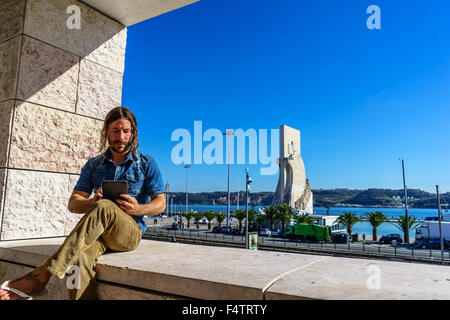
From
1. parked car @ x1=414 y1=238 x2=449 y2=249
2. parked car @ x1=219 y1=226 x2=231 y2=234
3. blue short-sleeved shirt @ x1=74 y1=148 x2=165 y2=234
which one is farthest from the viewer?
parked car @ x1=219 y1=226 x2=231 y2=234

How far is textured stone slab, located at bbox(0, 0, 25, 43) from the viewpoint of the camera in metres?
3.46

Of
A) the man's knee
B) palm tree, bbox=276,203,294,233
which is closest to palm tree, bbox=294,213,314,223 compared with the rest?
palm tree, bbox=276,203,294,233

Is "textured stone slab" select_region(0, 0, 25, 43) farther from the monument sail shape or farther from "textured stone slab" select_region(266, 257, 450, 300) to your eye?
the monument sail shape

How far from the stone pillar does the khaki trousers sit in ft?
5.19

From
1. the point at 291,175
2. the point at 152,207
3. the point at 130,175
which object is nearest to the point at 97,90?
the point at 130,175

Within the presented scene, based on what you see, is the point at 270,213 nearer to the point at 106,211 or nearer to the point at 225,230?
the point at 225,230

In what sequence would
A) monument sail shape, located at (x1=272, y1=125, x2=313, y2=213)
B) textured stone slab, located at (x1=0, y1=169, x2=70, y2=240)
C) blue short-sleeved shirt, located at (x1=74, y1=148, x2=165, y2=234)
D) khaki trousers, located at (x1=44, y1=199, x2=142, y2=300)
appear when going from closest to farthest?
khaki trousers, located at (x1=44, y1=199, x2=142, y2=300), blue short-sleeved shirt, located at (x1=74, y1=148, x2=165, y2=234), textured stone slab, located at (x1=0, y1=169, x2=70, y2=240), monument sail shape, located at (x1=272, y1=125, x2=313, y2=213)

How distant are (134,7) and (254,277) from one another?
12.3 feet

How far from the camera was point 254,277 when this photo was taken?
171 centimetres

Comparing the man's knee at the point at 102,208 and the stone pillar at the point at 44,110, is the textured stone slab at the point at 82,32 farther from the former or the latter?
the man's knee at the point at 102,208

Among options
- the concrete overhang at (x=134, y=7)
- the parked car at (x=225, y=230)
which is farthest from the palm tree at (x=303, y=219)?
the concrete overhang at (x=134, y=7)

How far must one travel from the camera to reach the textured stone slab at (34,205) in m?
3.23

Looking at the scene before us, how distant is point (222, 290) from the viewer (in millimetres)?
1578

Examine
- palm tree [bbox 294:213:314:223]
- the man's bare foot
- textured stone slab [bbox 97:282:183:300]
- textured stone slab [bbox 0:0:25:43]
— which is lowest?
palm tree [bbox 294:213:314:223]
